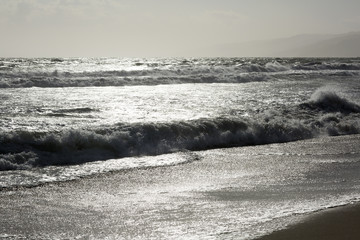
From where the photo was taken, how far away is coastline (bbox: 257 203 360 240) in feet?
16.4

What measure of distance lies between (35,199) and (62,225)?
1207 millimetres

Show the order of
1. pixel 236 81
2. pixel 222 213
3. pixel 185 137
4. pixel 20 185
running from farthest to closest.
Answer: pixel 236 81 → pixel 185 137 → pixel 20 185 → pixel 222 213

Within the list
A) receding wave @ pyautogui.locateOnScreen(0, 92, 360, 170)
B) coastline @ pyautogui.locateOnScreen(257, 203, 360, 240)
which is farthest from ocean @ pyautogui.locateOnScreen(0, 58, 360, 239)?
coastline @ pyautogui.locateOnScreen(257, 203, 360, 240)

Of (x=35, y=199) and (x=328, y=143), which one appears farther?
(x=328, y=143)

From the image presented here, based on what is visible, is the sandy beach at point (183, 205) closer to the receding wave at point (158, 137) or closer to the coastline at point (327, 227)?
the coastline at point (327, 227)

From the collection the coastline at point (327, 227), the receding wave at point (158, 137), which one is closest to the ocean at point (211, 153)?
the receding wave at point (158, 137)

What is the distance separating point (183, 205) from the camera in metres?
6.12

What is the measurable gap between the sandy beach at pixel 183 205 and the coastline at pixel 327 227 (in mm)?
10

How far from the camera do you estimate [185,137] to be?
1131cm

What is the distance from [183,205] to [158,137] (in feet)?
16.5

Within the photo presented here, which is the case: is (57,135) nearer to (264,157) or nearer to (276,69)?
(264,157)

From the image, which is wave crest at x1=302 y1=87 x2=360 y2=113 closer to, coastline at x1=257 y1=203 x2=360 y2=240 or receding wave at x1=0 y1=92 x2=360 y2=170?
receding wave at x1=0 y1=92 x2=360 y2=170

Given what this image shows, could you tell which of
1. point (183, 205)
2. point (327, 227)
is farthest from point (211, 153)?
point (327, 227)

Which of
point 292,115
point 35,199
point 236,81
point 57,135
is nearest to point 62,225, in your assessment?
point 35,199
